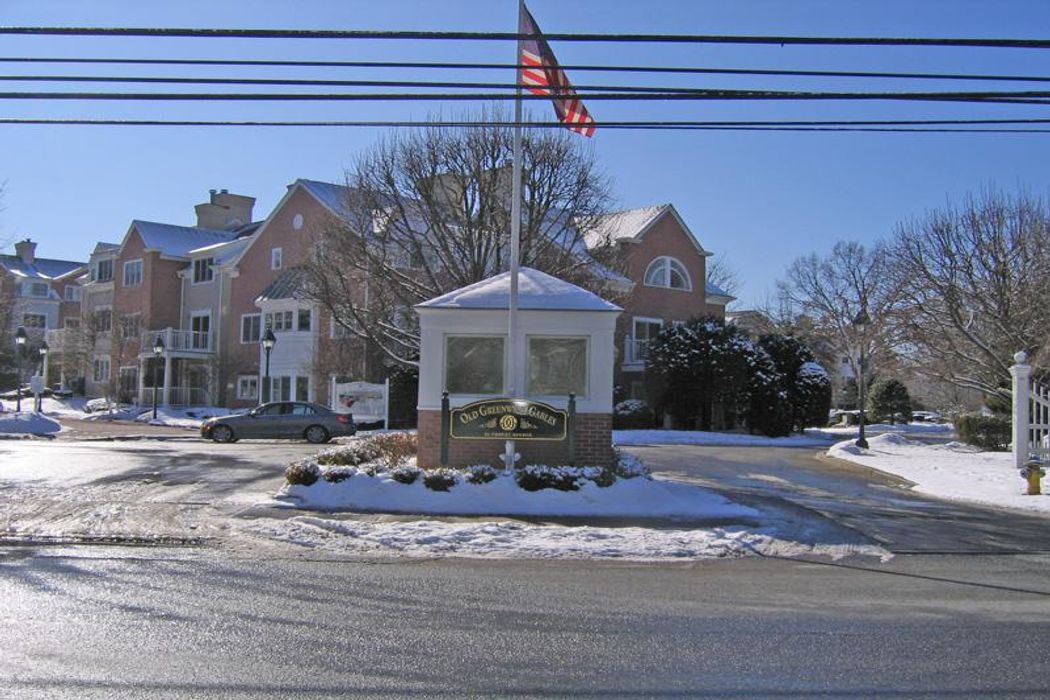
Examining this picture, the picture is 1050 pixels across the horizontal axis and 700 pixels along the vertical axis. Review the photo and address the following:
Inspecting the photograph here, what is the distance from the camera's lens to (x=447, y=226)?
26.9 m

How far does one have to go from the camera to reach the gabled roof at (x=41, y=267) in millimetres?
75394

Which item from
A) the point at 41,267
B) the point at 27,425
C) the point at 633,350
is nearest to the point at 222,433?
the point at 27,425

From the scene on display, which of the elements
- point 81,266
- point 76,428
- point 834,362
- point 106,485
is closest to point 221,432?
point 76,428

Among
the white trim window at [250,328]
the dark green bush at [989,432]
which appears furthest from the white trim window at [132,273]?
the dark green bush at [989,432]

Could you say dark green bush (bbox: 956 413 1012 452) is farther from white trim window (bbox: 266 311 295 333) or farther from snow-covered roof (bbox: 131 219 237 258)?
snow-covered roof (bbox: 131 219 237 258)

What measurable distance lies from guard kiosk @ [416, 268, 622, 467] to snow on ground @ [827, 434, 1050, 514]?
653 centimetres

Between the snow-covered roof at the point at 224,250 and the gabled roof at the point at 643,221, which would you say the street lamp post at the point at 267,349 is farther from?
the gabled roof at the point at 643,221

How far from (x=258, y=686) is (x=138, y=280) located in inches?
1906

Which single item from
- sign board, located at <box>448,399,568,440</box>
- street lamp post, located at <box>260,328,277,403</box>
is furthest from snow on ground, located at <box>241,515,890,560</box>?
street lamp post, located at <box>260,328,277,403</box>

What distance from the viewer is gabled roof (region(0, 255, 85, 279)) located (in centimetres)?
7539

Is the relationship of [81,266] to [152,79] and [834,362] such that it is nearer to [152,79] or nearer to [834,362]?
[834,362]

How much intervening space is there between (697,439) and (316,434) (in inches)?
492

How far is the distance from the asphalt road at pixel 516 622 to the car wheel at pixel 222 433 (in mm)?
15654

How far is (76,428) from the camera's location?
111 feet
